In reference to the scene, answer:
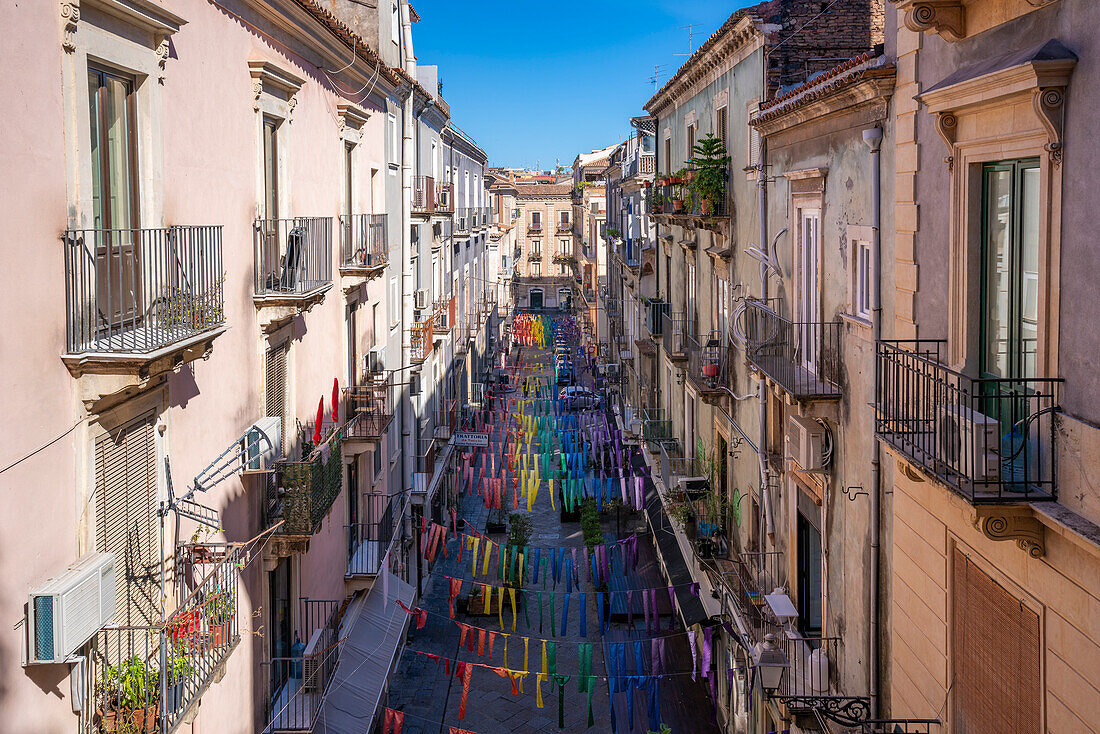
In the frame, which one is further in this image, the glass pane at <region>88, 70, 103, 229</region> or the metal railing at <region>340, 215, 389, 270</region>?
the metal railing at <region>340, 215, 389, 270</region>

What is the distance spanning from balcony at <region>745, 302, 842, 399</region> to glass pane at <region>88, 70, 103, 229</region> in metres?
7.36

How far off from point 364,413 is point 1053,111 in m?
12.5

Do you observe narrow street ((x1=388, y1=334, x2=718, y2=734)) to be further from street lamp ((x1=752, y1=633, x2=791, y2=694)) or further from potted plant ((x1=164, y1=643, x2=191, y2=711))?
potted plant ((x1=164, y1=643, x2=191, y2=711))

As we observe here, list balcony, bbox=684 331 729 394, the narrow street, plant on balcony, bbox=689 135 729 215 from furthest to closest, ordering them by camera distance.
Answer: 1. the narrow street
2. balcony, bbox=684 331 729 394
3. plant on balcony, bbox=689 135 729 215

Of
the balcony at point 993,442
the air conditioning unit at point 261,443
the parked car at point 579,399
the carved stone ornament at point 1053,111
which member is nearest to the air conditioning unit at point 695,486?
the air conditioning unit at point 261,443

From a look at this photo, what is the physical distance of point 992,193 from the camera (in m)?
7.44

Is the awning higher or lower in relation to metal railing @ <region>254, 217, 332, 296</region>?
lower

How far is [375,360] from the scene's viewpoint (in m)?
19.3

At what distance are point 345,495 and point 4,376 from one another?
34.2 ft

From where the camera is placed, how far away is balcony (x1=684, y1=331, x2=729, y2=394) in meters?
18.5

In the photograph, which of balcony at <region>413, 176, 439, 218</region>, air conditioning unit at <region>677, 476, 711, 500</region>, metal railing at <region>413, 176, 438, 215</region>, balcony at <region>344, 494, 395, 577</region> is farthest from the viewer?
metal railing at <region>413, 176, 438, 215</region>

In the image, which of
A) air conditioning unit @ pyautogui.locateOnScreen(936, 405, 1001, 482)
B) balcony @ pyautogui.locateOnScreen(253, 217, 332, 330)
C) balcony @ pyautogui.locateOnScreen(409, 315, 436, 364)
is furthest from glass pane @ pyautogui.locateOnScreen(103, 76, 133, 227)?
balcony @ pyautogui.locateOnScreen(409, 315, 436, 364)

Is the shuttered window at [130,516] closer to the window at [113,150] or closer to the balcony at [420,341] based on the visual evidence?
the window at [113,150]

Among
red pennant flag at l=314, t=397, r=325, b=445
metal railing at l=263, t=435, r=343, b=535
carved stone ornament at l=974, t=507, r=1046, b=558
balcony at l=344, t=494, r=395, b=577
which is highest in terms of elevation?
carved stone ornament at l=974, t=507, r=1046, b=558
